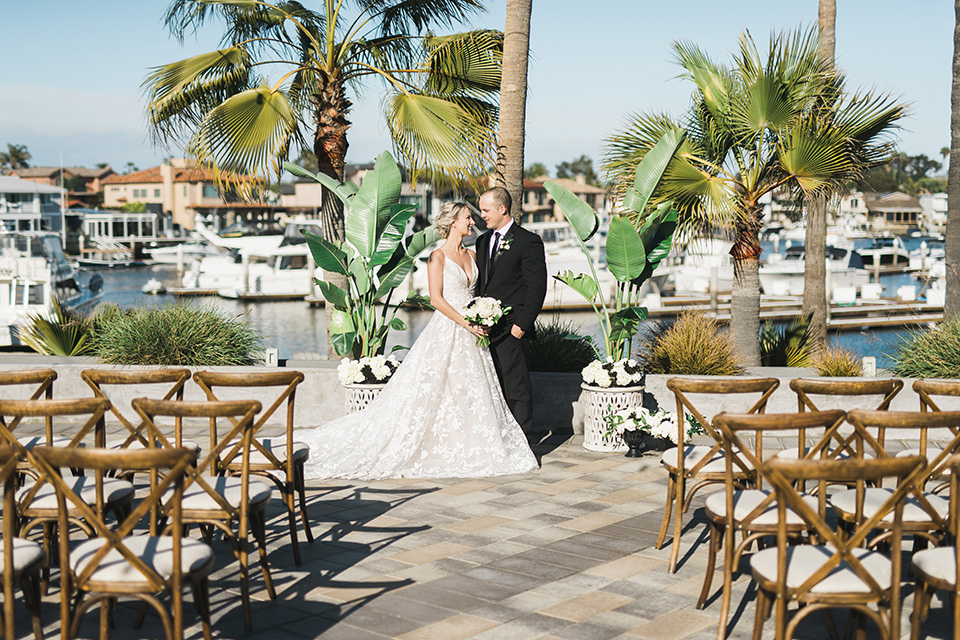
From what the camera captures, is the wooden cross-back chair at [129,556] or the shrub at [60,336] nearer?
the wooden cross-back chair at [129,556]

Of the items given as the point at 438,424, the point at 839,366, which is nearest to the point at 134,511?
the point at 438,424

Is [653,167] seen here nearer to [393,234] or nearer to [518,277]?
[518,277]

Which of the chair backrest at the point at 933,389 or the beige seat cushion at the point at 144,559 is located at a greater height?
the chair backrest at the point at 933,389

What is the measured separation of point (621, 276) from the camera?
859 cm

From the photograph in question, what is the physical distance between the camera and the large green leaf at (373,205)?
29.8 feet

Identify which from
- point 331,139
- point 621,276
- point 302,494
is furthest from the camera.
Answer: point 331,139

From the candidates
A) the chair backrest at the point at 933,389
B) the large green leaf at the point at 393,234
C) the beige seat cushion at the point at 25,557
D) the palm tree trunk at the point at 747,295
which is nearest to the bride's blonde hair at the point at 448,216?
the large green leaf at the point at 393,234

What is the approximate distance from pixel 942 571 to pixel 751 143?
812 cm

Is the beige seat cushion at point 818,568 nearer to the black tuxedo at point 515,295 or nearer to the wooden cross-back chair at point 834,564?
the wooden cross-back chair at point 834,564

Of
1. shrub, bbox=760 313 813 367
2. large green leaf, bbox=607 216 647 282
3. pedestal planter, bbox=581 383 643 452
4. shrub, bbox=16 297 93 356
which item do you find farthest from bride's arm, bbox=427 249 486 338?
shrub, bbox=760 313 813 367

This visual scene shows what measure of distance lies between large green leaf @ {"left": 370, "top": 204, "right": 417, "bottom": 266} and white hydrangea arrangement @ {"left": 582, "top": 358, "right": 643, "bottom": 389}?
2234 millimetres

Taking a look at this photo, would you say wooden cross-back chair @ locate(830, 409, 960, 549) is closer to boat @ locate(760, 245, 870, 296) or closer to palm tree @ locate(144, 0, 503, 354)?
palm tree @ locate(144, 0, 503, 354)

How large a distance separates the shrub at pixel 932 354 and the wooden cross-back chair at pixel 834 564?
621 centimetres

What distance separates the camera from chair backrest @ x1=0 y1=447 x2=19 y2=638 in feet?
11.0
